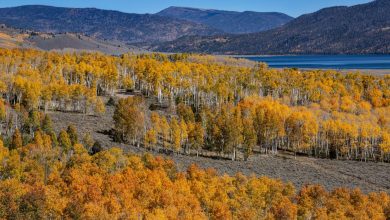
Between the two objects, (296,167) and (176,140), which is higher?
(176,140)

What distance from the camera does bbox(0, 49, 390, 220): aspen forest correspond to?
6488 centimetres

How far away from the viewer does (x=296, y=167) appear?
111 metres

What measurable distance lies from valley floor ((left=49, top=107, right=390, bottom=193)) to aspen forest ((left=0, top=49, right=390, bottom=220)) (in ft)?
10.6

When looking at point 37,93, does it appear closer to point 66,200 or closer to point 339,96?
point 66,200

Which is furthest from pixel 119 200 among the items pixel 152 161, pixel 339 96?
pixel 339 96

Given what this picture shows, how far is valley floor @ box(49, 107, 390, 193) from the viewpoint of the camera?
324 feet

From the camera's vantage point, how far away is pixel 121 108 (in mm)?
125750

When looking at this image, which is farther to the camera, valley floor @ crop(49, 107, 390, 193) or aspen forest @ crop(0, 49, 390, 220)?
valley floor @ crop(49, 107, 390, 193)

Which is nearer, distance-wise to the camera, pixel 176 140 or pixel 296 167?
pixel 296 167

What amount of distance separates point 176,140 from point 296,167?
26243mm

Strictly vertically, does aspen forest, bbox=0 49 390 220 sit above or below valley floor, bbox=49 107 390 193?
above

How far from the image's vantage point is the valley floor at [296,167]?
324ft

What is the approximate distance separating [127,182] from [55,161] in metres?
19.8

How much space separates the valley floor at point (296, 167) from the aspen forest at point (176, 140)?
323cm
